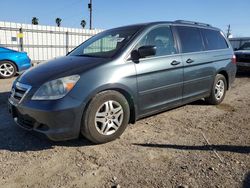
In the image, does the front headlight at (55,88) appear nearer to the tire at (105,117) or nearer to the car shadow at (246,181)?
the tire at (105,117)

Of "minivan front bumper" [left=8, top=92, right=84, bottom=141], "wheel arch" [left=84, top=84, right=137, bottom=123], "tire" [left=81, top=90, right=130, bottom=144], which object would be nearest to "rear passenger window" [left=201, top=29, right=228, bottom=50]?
"wheel arch" [left=84, top=84, right=137, bottom=123]

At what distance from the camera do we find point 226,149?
338cm

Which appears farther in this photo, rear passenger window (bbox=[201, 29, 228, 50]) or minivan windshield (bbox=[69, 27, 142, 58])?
rear passenger window (bbox=[201, 29, 228, 50])

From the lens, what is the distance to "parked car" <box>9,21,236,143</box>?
10.3 ft

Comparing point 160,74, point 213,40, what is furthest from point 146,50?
point 213,40

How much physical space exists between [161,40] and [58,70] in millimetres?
1816

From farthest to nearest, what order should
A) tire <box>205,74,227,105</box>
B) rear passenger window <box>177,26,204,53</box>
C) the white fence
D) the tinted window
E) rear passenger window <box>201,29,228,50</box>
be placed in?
the white fence, tire <box>205,74,227,105</box>, rear passenger window <box>201,29,228,50</box>, rear passenger window <box>177,26,204,53</box>, the tinted window

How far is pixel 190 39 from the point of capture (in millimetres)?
4797

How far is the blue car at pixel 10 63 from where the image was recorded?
8.95 meters

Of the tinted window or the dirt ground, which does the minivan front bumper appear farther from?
the tinted window

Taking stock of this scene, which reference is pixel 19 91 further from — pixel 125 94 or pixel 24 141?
pixel 125 94

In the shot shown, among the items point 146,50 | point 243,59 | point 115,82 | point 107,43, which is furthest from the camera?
point 243,59

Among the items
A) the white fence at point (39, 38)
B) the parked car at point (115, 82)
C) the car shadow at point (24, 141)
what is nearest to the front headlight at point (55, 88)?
the parked car at point (115, 82)

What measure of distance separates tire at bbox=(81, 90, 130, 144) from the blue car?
22.5 ft
